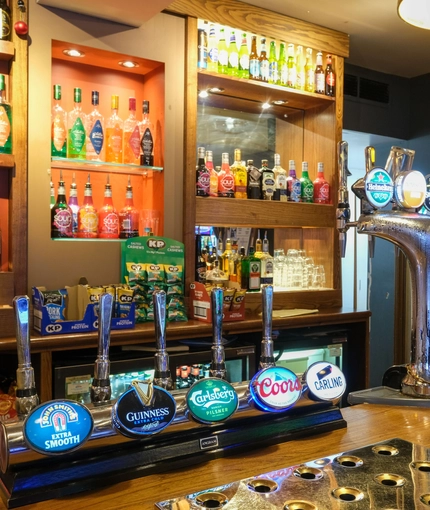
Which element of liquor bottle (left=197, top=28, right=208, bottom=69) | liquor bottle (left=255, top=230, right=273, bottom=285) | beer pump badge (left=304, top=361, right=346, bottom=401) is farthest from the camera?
liquor bottle (left=255, top=230, right=273, bottom=285)

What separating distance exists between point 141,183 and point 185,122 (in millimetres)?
430

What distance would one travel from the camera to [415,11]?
183cm

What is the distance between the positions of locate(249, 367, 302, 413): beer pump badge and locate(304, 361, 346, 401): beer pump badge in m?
0.05

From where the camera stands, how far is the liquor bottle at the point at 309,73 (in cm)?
345

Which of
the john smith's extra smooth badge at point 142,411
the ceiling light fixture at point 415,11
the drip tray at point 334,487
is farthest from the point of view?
the ceiling light fixture at point 415,11

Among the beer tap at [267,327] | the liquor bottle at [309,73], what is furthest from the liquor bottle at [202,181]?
the beer tap at [267,327]

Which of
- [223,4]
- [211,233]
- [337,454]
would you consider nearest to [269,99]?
[223,4]

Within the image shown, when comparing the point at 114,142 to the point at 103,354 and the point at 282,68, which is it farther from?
the point at 103,354

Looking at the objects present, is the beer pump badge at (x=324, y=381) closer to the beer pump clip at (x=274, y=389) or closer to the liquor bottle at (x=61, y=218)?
the beer pump clip at (x=274, y=389)

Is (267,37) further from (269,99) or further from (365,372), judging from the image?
(365,372)

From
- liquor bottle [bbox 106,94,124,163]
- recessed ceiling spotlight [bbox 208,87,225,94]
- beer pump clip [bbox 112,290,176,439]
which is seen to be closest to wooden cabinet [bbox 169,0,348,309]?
recessed ceiling spotlight [bbox 208,87,225,94]

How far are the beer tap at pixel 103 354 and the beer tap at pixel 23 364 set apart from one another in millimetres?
106

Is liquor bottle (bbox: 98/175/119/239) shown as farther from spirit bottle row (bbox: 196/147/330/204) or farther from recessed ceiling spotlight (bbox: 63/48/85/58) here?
recessed ceiling spotlight (bbox: 63/48/85/58)

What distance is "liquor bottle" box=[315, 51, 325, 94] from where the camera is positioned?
136 inches
